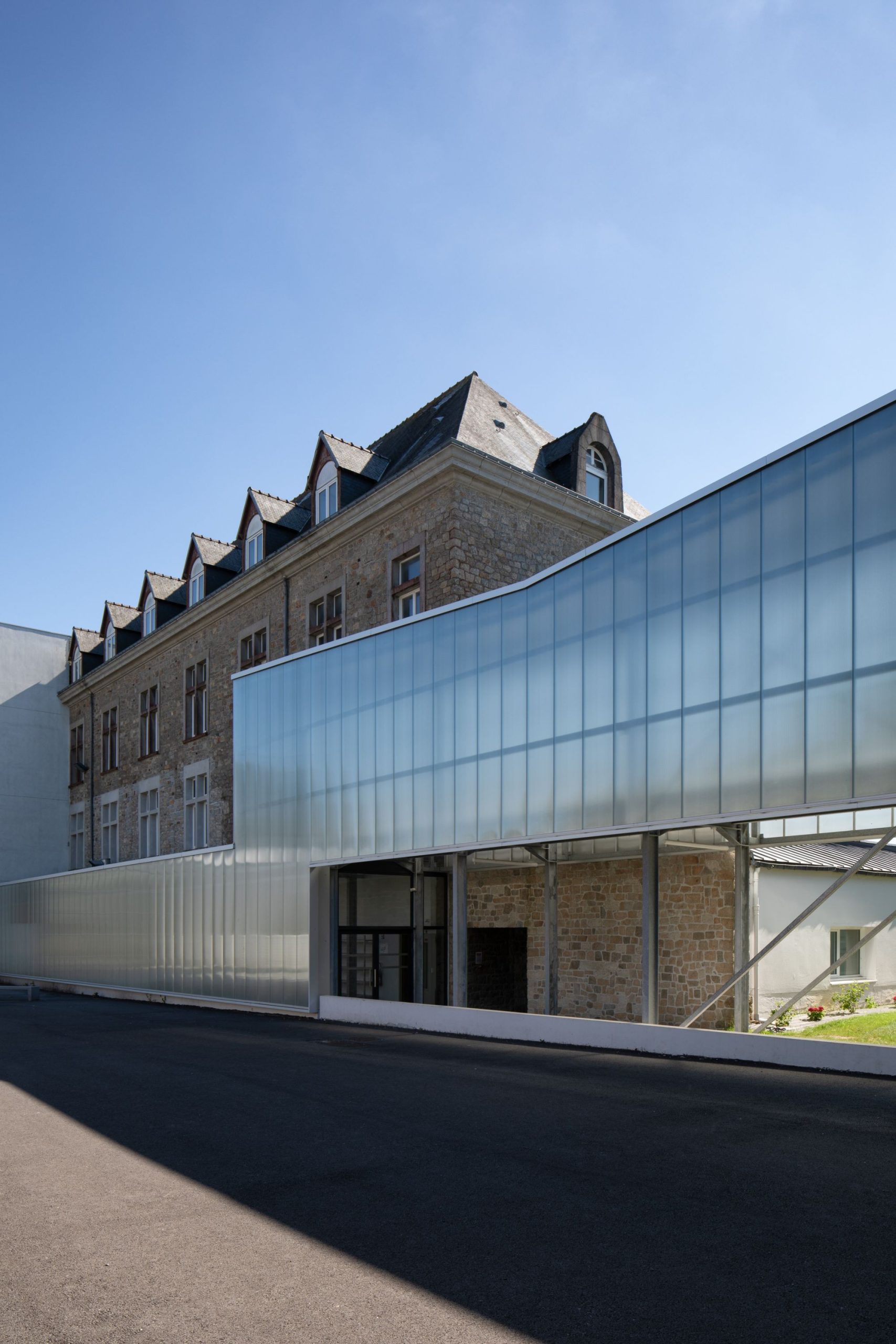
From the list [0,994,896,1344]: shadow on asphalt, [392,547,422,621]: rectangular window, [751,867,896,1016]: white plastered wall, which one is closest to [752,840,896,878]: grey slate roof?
[751,867,896,1016]: white plastered wall

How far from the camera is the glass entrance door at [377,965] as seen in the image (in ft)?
74.6

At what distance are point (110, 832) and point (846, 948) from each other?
27.2 meters

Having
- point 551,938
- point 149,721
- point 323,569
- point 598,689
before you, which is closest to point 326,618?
point 323,569

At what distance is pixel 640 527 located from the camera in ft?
51.4

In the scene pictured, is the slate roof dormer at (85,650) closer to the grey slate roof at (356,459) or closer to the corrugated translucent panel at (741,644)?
the grey slate roof at (356,459)

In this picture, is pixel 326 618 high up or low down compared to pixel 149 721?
up

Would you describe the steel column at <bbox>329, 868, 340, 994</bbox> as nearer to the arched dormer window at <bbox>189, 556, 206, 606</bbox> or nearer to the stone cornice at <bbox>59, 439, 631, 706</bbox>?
the stone cornice at <bbox>59, 439, 631, 706</bbox>

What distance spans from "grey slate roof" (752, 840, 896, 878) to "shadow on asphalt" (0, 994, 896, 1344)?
279 inches

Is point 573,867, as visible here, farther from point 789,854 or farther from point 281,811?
point 281,811

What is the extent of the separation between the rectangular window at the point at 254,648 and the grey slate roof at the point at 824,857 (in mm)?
15246

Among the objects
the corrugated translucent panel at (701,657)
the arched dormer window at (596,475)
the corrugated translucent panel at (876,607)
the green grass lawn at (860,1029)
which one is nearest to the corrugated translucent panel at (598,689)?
the corrugated translucent panel at (701,657)

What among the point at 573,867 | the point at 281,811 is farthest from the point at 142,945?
the point at 573,867

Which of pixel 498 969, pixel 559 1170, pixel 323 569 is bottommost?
pixel 498 969

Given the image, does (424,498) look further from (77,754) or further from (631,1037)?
(77,754)
